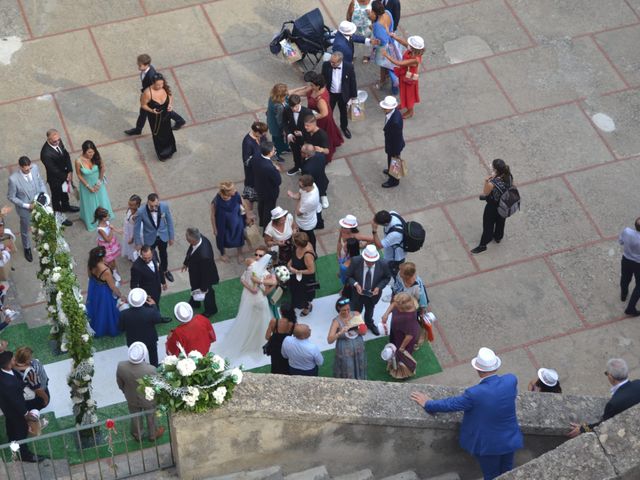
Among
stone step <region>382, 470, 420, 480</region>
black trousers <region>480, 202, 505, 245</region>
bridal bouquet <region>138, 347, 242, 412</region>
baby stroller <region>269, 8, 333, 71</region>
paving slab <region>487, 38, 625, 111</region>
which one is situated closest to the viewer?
bridal bouquet <region>138, 347, 242, 412</region>

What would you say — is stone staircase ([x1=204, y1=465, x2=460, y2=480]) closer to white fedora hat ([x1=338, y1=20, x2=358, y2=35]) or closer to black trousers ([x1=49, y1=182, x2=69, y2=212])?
black trousers ([x1=49, y1=182, x2=69, y2=212])

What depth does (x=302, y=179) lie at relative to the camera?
1336 cm

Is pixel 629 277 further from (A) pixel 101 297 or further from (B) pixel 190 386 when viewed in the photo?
(B) pixel 190 386

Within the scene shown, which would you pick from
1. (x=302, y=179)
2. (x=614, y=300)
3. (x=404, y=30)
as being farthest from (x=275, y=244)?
(x=404, y=30)

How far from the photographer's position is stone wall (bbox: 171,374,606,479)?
913cm

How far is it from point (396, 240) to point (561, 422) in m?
3.77

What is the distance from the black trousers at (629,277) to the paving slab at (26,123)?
7922 mm

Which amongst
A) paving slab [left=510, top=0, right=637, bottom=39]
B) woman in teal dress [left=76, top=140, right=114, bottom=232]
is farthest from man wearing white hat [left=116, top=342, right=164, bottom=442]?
paving slab [left=510, top=0, right=637, bottom=39]

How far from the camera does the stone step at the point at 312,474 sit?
976 cm

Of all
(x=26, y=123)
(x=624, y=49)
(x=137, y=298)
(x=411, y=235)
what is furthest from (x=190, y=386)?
(x=624, y=49)

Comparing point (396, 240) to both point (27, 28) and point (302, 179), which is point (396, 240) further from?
point (27, 28)

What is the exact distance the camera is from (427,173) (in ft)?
50.7

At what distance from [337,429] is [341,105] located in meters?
7.28

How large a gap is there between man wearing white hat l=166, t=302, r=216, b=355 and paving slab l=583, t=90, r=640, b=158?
7.33 meters
